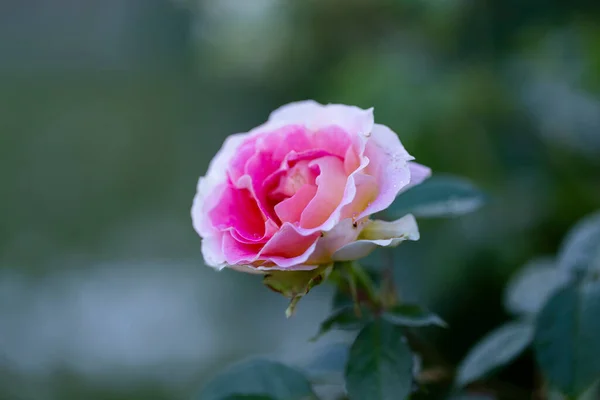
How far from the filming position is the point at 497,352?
399mm

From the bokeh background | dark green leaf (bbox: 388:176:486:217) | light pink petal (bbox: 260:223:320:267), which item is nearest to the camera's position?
light pink petal (bbox: 260:223:320:267)

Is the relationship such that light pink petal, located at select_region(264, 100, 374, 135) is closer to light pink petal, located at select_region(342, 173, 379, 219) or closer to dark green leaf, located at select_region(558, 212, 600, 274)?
light pink petal, located at select_region(342, 173, 379, 219)

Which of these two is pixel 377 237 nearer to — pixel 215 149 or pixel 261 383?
pixel 261 383

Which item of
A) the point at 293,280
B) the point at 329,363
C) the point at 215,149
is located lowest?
the point at 215,149

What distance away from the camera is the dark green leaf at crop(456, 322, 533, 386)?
0.38 m

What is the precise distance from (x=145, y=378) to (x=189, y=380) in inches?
4.0

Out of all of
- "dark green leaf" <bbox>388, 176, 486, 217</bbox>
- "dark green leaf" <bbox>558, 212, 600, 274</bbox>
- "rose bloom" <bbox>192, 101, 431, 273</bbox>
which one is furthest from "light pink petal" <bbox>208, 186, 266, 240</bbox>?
"dark green leaf" <bbox>558, 212, 600, 274</bbox>

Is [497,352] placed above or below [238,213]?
below

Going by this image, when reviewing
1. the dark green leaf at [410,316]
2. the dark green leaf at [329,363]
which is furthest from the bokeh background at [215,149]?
the dark green leaf at [410,316]

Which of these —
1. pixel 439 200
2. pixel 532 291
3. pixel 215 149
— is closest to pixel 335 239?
pixel 439 200

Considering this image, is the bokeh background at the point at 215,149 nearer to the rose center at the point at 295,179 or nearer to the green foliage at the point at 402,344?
the green foliage at the point at 402,344

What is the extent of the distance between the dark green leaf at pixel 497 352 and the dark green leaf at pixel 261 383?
4.3 inches

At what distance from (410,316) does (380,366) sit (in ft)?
0.13

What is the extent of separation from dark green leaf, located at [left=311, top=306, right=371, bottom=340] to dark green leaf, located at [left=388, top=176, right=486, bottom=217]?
0.25 feet
